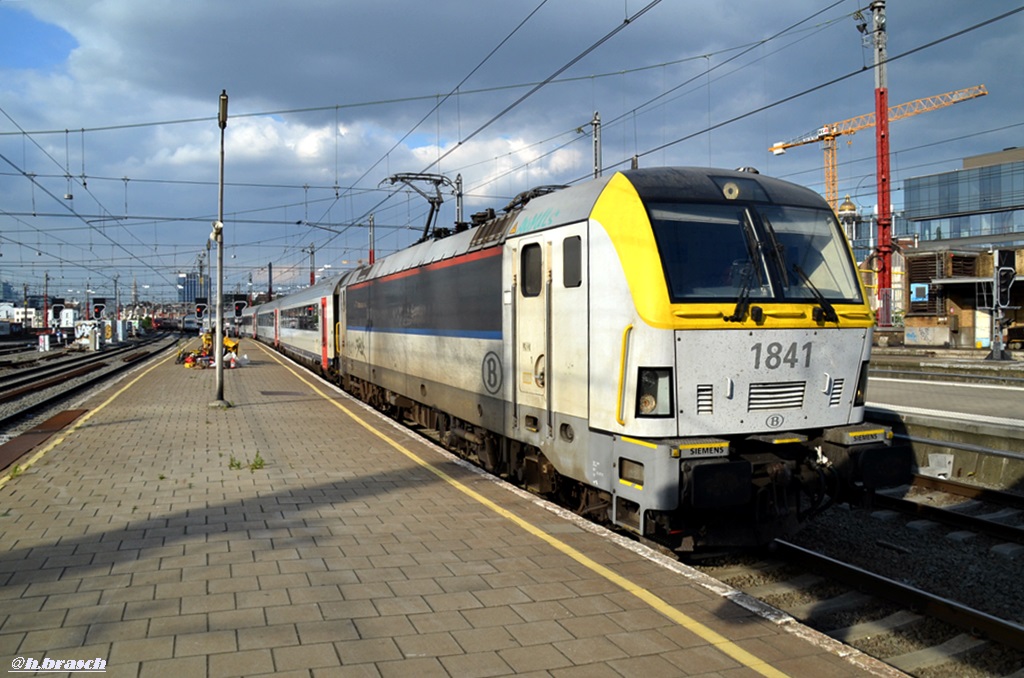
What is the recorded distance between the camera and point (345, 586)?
5.20m

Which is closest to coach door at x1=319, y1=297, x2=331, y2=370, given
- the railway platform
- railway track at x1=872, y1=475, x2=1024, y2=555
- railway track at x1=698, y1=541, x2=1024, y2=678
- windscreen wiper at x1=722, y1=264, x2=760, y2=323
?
the railway platform

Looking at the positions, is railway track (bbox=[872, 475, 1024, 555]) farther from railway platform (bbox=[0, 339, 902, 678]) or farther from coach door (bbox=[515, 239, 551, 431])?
railway platform (bbox=[0, 339, 902, 678])

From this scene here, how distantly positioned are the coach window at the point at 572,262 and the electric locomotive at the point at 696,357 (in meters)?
0.02

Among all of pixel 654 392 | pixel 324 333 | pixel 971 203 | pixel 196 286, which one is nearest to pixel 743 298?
pixel 654 392

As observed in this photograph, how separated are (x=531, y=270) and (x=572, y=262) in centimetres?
92

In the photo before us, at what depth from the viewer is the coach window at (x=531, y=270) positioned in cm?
768

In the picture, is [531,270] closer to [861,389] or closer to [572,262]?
[572,262]

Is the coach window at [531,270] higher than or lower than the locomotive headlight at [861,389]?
higher

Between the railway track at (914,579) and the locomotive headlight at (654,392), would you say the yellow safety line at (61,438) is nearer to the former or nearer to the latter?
the locomotive headlight at (654,392)

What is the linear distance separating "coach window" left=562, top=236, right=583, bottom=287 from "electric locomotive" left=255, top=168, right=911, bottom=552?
0.8 inches

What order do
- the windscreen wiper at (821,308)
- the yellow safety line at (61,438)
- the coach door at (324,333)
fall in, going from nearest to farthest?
the windscreen wiper at (821,308) < the yellow safety line at (61,438) < the coach door at (324,333)

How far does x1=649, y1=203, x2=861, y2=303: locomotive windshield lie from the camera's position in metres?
6.32

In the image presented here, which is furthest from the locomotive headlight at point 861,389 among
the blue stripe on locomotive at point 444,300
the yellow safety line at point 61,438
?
the yellow safety line at point 61,438

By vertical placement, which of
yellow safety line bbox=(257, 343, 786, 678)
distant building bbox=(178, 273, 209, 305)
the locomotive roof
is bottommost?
yellow safety line bbox=(257, 343, 786, 678)
